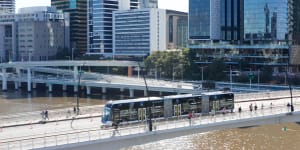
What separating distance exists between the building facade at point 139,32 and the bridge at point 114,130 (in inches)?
5234

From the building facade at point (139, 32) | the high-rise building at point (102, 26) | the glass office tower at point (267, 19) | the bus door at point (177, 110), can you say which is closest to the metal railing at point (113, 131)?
the bus door at point (177, 110)

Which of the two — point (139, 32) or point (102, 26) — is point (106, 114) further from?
point (102, 26)

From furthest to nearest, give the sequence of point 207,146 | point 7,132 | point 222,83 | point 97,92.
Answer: point 97,92, point 222,83, point 207,146, point 7,132

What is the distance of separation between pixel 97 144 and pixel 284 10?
99.1 meters

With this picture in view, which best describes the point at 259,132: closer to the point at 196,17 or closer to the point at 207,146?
the point at 207,146

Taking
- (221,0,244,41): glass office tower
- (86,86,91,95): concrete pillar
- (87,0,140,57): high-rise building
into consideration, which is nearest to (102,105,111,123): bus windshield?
(86,86,91,95): concrete pillar

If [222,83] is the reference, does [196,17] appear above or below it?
above

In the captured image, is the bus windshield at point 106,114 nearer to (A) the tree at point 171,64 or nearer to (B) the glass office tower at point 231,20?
(A) the tree at point 171,64

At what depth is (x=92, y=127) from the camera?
38062mm

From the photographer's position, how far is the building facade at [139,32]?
180 meters

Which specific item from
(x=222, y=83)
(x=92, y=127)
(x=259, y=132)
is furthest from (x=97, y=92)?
(x=92, y=127)

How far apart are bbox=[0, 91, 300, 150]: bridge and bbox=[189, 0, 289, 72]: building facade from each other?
259 feet

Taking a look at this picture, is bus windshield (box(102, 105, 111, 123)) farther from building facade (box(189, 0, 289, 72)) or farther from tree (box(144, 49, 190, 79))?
building facade (box(189, 0, 289, 72))

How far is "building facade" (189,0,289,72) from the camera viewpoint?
406 feet
